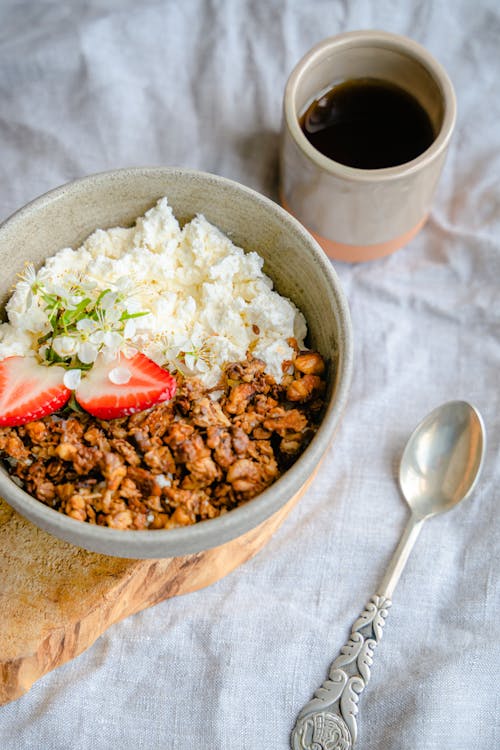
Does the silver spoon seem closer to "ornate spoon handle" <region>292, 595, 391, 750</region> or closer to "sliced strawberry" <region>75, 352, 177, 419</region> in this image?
"ornate spoon handle" <region>292, 595, 391, 750</region>

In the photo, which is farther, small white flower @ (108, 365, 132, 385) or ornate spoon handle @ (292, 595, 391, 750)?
ornate spoon handle @ (292, 595, 391, 750)

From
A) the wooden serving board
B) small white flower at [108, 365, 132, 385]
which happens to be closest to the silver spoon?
the wooden serving board

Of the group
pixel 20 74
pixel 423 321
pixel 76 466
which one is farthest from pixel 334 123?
pixel 76 466

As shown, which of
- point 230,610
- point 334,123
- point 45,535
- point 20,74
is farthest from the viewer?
point 20,74

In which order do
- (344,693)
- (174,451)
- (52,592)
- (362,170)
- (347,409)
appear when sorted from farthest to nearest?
(347,409) → (362,170) → (344,693) → (52,592) → (174,451)

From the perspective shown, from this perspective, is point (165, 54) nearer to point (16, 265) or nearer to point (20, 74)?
point (20, 74)

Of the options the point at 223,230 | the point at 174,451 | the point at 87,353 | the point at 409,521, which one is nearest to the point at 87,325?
the point at 87,353

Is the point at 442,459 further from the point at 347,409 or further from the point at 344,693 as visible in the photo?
the point at 344,693
